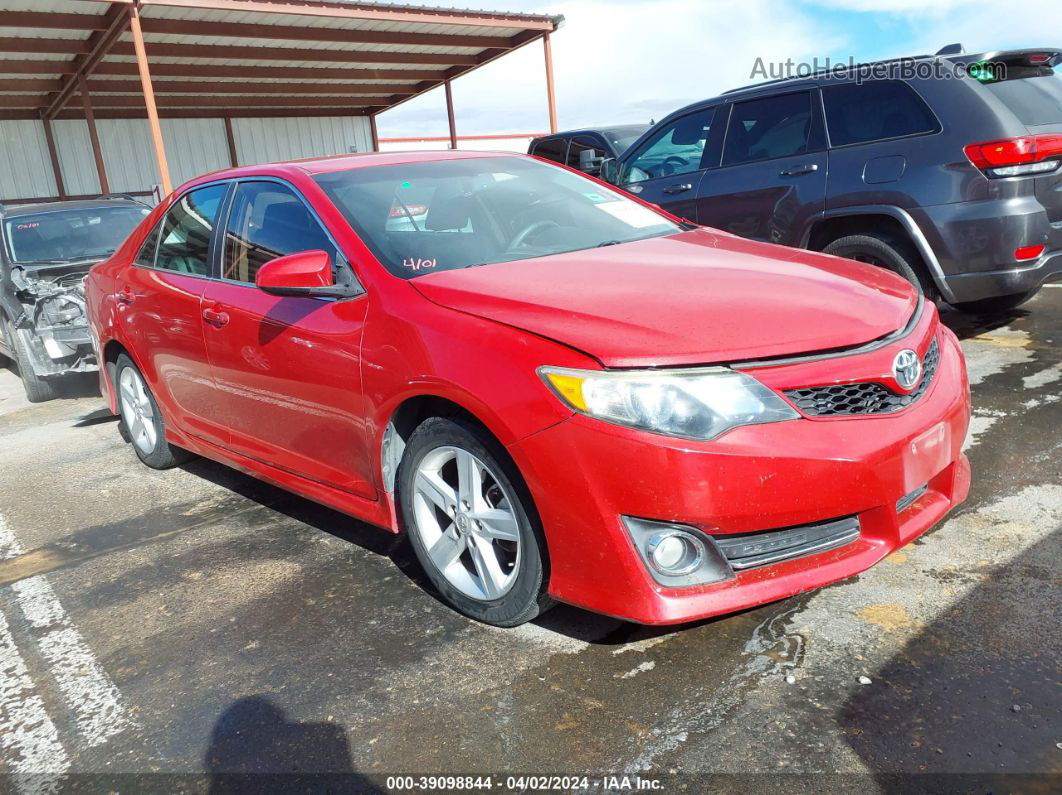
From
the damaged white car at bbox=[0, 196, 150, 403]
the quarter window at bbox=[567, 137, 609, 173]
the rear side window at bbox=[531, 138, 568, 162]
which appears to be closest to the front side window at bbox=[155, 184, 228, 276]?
the damaged white car at bbox=[0, 196, 150, 403]

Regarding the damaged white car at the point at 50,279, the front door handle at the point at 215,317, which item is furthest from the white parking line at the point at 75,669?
the damaged white car at the point at 50,279

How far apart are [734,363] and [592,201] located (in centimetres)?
168

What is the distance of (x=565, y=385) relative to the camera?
224 cm

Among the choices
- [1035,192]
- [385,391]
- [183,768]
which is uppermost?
[1035,192]

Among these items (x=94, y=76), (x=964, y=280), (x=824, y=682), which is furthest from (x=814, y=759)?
(x=94, y=76)

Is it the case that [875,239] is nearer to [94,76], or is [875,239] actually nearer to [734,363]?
[734,363]

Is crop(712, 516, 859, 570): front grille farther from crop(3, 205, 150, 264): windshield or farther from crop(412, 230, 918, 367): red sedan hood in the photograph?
crop(3, 205, 150, 264): windshield

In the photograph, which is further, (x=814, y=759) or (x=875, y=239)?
(x=875, y=239)

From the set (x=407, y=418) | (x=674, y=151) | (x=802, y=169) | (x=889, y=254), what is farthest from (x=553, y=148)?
(x=407, y=418)

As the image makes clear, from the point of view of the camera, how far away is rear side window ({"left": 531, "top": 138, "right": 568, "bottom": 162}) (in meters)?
10.9

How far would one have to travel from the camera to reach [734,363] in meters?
2.22

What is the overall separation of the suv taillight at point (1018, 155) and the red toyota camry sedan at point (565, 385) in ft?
6.98

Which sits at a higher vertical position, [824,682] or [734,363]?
[734,363]

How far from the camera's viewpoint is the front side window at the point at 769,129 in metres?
5.64
